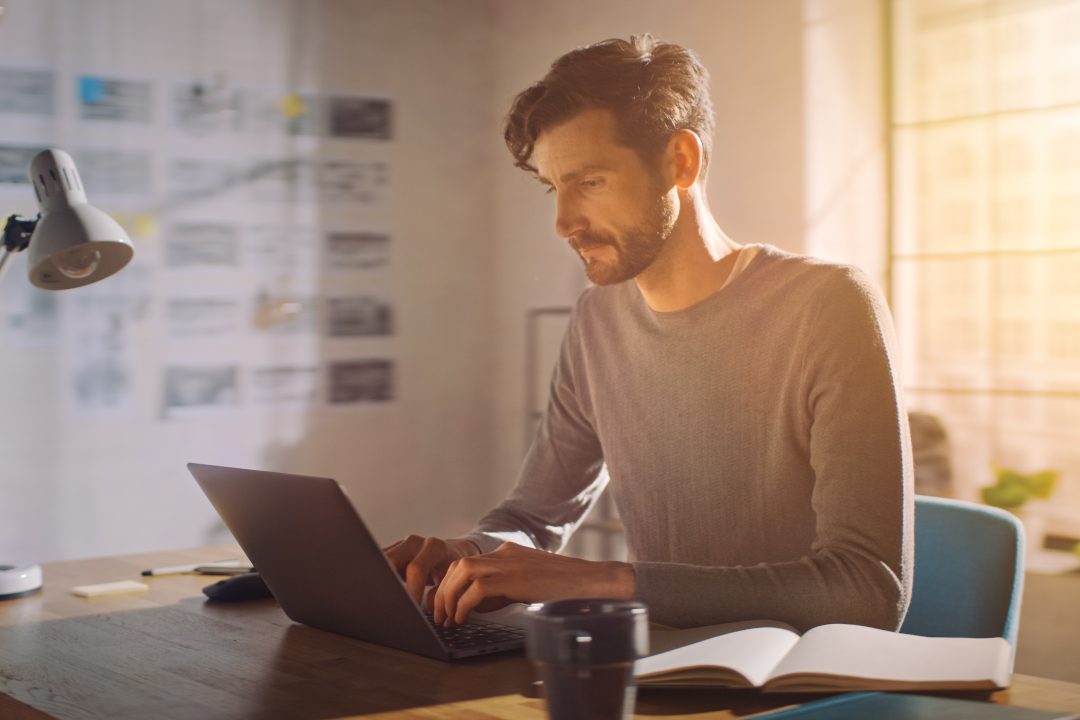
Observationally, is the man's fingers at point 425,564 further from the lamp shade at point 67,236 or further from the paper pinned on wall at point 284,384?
the paper pinned on wall at point 284,384

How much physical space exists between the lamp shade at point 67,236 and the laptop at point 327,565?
0.44m

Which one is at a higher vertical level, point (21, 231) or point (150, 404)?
point (21, 231)

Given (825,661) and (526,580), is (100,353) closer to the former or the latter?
(526,580)

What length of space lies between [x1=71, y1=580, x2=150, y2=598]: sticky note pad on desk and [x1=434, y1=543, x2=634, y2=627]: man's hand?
52 centimetres

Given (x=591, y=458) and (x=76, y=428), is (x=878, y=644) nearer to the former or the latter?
(x=591, y=458)

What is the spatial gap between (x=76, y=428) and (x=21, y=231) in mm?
2652

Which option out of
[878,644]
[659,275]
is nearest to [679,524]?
[659,275]

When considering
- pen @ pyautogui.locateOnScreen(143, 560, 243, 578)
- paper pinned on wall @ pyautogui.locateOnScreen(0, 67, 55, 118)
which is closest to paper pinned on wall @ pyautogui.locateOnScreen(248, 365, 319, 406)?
paper pinned on wall @ pyautogui.locateOnScreen(0, 67, 55, 118)

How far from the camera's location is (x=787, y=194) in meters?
3.71

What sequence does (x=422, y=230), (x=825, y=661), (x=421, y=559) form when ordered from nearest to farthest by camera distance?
(x=825, y=661) < (x=421, y=559) < (x=422, y=230)

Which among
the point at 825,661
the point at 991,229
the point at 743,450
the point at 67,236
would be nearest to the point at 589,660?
the point at 825,661

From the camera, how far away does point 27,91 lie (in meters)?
4.01

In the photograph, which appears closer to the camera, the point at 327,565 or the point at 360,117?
the point at 327,565

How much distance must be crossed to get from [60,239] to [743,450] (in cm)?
89
